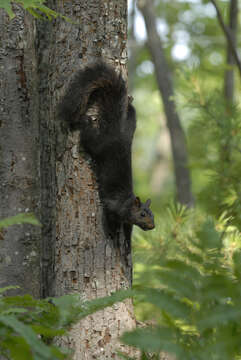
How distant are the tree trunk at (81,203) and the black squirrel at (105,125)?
0.05 m

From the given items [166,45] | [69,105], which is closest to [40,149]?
[69,105]

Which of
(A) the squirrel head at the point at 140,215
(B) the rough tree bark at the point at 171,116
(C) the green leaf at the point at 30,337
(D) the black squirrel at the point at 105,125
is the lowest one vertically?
(C) the green leaf at the point at 30,337

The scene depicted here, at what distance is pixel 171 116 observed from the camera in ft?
14.3

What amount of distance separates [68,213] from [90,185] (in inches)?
5.7

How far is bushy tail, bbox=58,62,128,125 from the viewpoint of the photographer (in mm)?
1803

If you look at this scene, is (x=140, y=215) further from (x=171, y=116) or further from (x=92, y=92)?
(x=171, y=116)

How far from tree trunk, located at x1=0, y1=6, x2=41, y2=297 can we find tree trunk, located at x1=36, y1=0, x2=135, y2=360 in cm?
7

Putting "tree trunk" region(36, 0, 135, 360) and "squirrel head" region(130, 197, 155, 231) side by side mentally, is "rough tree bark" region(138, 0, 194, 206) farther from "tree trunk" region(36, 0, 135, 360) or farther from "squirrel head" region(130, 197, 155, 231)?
"tree trunk" region(36, 0, 135, 360)

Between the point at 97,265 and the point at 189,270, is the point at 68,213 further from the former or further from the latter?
the point at 189,270

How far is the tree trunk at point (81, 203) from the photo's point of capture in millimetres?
1723

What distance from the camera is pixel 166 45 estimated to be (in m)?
6.92

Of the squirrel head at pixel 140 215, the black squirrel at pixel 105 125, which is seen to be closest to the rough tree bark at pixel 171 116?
the squirrel head at pixel 140 215

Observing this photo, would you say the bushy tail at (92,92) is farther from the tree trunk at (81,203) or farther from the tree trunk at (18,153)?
the tree trunk at (18,153)

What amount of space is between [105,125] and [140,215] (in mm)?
502
